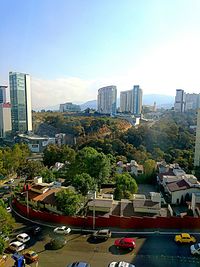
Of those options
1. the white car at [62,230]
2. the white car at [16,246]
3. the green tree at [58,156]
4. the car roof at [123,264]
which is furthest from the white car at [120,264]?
the green tree at [58,156]

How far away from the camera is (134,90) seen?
81562 millimetres

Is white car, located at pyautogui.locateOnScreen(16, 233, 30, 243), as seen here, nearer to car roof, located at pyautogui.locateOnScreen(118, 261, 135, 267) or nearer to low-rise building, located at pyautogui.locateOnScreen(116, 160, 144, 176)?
car roof, located at pyautogui.locateOnScreen(118, 261, 135, 267)

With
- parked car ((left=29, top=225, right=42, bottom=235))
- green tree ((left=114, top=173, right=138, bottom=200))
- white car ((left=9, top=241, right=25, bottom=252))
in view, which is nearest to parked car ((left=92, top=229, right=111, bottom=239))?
parked car ((left=29, top=225, right=42, bottom=235))

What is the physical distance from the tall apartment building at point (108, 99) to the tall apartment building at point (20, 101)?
124 ft

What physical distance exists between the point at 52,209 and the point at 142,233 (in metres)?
4.63

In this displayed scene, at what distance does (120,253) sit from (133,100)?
75979mm

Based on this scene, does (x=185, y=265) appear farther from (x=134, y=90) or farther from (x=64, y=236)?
(x=134, y=90)

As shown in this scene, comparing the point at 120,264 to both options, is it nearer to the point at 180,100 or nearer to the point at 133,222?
the point at 133,222

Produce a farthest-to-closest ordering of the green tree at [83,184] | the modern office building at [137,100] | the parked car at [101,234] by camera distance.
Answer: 1. the modern office building at [137,100]
2. the green tree at [83,184]
3. the parked car at [101,234]

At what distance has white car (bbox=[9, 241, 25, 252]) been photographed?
31.5ft

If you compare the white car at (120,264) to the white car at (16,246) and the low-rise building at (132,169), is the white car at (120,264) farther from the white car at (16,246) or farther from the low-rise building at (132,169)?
the low-rise building at (132,169)

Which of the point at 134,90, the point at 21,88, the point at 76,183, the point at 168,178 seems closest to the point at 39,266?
the point at 76,183

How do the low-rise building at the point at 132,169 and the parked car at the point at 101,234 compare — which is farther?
the low-rise building at the point at 132,169

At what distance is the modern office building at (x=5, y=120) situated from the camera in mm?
44438
